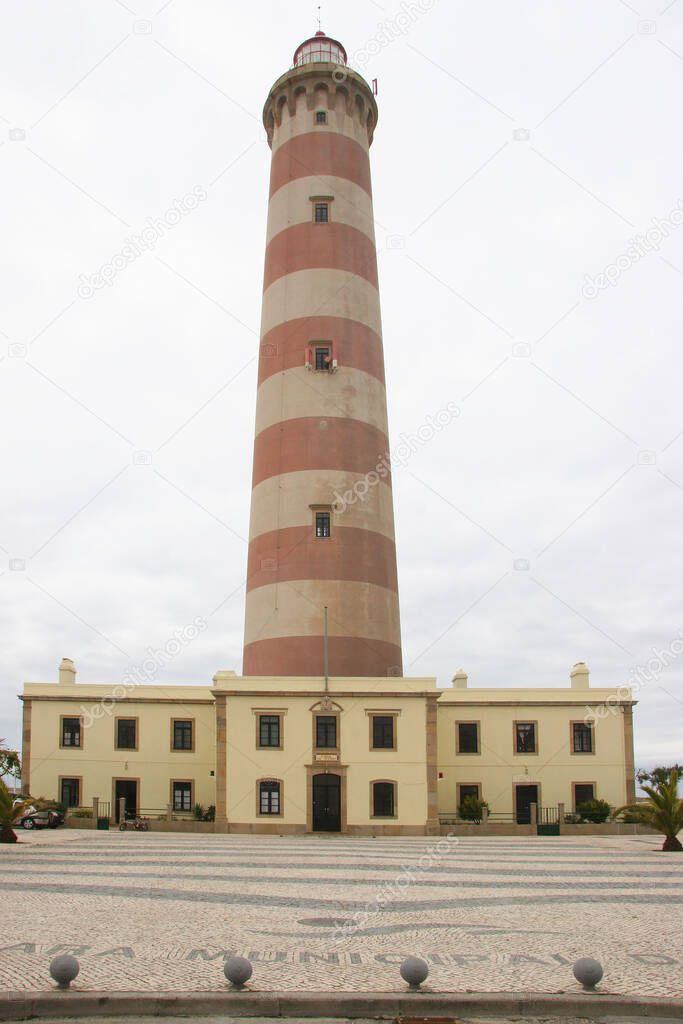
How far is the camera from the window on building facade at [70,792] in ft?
127

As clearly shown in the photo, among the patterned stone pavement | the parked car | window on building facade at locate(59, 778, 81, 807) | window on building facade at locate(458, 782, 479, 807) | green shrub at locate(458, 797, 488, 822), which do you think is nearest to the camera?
the patterned stone pavement

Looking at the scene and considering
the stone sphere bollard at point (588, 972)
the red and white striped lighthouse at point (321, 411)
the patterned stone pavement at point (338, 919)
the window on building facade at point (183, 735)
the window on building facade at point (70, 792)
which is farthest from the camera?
the window on building facade at point (183, 735)

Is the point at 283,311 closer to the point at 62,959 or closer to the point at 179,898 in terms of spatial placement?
the point at 179,898

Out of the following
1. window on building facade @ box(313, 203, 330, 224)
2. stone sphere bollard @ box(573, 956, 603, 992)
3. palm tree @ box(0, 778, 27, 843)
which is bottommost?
palm tree @ box(0, 778, 27, 843)

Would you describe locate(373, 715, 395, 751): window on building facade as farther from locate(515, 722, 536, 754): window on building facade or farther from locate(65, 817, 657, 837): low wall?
locate(515, 722, 536, 754): window on building facade

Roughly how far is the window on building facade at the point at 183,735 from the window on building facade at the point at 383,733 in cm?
846

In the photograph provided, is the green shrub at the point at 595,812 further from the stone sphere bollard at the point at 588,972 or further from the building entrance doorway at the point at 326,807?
the stone sphere bollard at the point at 588,972

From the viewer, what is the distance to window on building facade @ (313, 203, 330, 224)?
39344 millimetres

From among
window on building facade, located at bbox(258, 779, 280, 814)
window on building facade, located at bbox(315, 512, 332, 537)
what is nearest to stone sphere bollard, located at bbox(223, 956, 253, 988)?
window on building facade, located at bbox(258, 779, 280, 814)

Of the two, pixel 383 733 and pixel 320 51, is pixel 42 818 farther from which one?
pixel 320 51

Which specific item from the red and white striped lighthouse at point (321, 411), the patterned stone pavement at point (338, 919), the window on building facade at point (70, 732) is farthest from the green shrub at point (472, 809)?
the patterned stone pavement at point (338, 919)

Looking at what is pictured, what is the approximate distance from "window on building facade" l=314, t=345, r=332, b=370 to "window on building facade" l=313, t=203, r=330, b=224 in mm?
5312

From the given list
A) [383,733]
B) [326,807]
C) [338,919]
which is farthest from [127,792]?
[338,919]

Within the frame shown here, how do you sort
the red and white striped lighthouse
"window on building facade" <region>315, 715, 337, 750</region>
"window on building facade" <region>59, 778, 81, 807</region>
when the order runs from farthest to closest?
"window on building facade" <region>59, 778, 81, 807</region> < the red and white striped lighthouse < "window on building facade" <region>315, 715, 337, 750</region>
